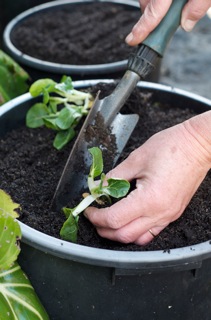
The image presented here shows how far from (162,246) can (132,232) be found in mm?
85

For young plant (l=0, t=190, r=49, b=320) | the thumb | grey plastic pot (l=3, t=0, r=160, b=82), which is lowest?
grey plastic pot (l=3, t=0, r=160, b=82)

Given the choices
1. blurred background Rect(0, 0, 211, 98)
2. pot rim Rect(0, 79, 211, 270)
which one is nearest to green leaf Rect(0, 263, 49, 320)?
pot rim Rect(0, 79, 211, 270)

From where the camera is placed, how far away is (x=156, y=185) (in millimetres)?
1323

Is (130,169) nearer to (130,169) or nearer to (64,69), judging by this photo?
(130,169)

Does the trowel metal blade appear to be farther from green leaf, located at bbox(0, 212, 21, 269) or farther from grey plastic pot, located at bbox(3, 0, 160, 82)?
grey plastic pot, located at bbox(3, 0, 160, 82)

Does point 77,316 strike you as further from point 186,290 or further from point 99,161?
point 99,161

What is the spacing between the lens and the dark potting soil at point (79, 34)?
266 centimetres

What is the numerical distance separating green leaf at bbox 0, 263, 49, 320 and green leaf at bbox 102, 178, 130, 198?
29cm

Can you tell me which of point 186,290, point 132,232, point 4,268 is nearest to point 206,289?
point 186,290

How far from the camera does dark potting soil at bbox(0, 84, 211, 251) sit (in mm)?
1407

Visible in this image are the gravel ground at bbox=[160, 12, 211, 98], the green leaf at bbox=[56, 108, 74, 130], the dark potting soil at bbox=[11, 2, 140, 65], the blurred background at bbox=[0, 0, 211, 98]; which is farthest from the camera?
the gravel ground at bbox=[160, 12, 211, 98]

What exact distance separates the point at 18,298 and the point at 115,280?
0.78 ft

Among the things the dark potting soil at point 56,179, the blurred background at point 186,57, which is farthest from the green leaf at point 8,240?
the blurred background at point 186,57

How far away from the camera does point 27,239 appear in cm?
130
